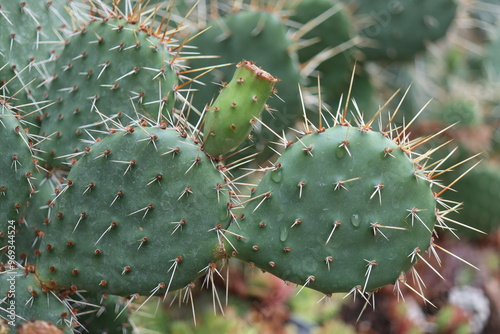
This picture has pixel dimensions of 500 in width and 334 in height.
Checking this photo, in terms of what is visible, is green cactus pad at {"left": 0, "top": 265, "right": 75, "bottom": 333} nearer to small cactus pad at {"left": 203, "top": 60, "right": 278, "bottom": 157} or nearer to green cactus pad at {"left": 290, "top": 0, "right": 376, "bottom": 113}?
small cactus pad at {"left": 203, "top": 60, "right": 278, "bottom": 157}

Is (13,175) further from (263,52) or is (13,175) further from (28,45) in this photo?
(263,52)

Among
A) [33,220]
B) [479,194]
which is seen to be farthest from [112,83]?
[479,194]

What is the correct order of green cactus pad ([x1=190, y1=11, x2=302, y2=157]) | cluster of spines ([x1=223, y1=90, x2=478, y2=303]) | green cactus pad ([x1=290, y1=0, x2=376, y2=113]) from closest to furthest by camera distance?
cluster of spines ([x1=223, y1=90, x2=478, y2=303]) < green cactus pad ([x1=190, y1=11, x2=302, y2=157]) < green cactus pad ([x1=290, y1=0, x2=376, y2=113])

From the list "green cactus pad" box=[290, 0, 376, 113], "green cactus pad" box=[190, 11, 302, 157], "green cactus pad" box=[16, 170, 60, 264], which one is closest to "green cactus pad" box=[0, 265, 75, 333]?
"green cactus pad" box=[16, 170, 60, 264]

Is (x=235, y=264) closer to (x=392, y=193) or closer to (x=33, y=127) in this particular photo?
(x=33, y=127)

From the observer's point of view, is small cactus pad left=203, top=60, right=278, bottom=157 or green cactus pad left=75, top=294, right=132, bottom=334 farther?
green cactus pad left=75, top=294, right=132, bottom=334

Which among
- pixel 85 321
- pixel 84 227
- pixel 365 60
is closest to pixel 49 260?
pixel 84 227
